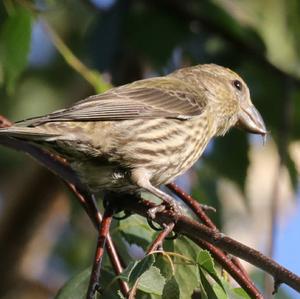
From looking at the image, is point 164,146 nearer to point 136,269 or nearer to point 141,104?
point 141,104

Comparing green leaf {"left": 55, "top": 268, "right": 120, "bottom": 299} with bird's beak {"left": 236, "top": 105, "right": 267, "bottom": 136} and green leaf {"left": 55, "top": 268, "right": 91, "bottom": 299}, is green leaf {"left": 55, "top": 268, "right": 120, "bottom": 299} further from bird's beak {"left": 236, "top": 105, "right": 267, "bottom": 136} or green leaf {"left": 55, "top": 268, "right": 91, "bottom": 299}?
bird's beak {"left": 236, "top": 105, "right": 267, "bottom": 136}

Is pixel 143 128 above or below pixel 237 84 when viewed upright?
below

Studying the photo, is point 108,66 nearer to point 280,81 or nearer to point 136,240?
point 280,81

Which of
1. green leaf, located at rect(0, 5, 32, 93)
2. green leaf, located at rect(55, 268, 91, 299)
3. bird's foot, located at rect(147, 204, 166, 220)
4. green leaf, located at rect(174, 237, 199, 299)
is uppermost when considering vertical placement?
green leaf, located at rect(0, 5, 32, 93)

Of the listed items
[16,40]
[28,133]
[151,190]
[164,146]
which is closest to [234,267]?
[151,190]

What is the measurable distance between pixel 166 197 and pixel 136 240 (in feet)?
0.76

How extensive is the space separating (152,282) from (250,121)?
8.94ft

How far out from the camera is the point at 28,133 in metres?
4.72

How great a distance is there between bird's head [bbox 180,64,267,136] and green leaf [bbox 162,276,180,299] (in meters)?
2.51

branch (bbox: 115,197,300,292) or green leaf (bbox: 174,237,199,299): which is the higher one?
branch (bbox: 115,197,300,292)

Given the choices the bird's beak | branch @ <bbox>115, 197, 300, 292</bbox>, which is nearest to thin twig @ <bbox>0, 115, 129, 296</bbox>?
branch @ <bbox>115, 197, 300, 292</bbox>

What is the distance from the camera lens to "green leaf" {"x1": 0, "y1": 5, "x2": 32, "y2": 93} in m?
5.26

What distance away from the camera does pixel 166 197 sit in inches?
186

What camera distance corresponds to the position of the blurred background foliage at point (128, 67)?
5.71 meters
